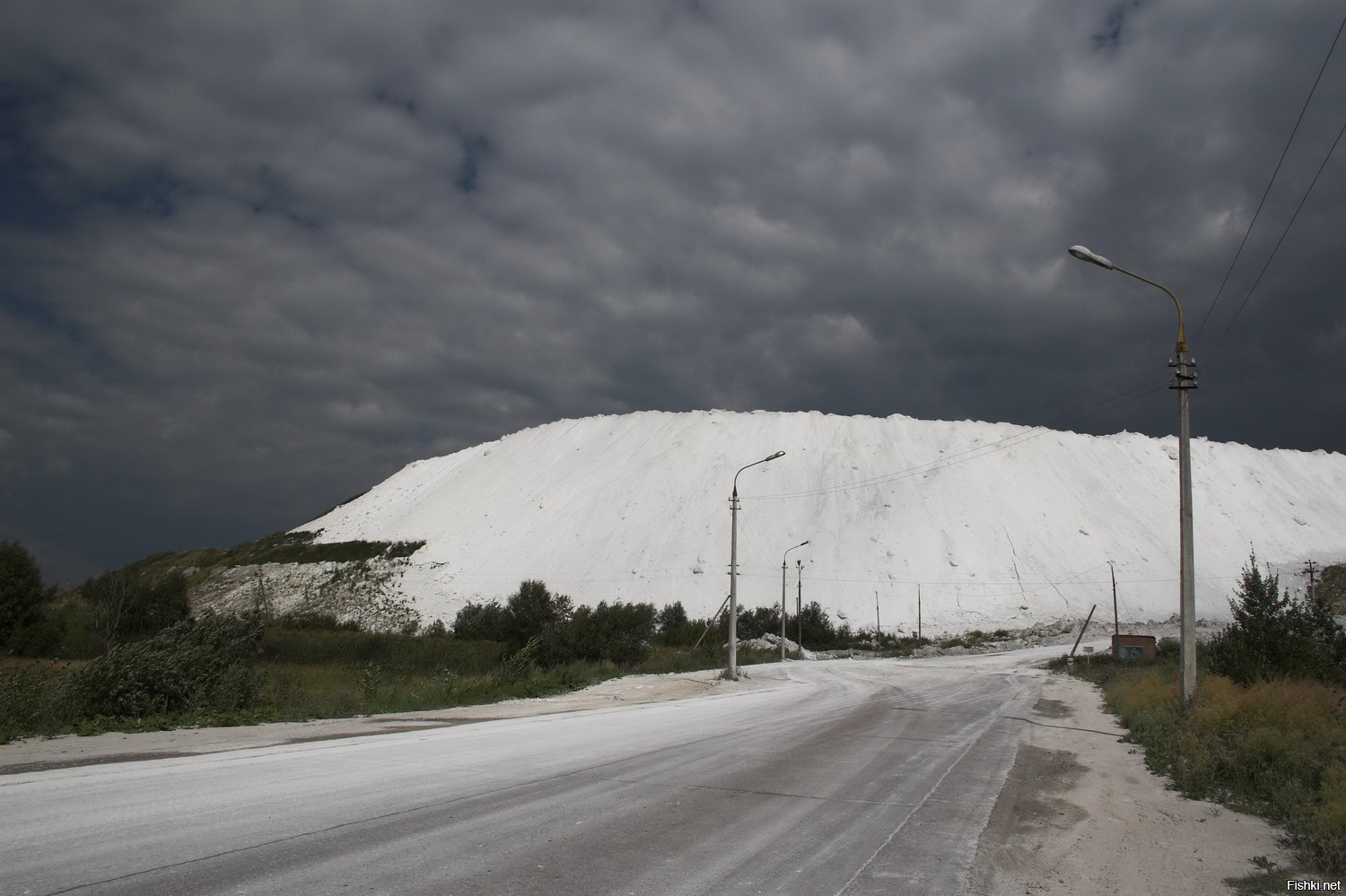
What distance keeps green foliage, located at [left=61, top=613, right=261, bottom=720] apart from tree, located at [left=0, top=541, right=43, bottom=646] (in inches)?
1149

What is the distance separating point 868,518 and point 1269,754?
2617 inches

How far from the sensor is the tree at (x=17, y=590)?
37.7 m

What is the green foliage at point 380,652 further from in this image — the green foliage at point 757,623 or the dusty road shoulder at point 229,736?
the green foliage at point 757,623

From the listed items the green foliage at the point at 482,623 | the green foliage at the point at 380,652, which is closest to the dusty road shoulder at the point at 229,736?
the green foliage at the point at 380,652

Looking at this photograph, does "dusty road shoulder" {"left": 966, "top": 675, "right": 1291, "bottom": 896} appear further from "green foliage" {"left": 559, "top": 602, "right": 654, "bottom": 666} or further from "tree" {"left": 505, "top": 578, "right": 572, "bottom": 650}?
"tree" {"left": 505, "top": 578, "right": 572, "bottom": 650}

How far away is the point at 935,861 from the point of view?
6.25 m

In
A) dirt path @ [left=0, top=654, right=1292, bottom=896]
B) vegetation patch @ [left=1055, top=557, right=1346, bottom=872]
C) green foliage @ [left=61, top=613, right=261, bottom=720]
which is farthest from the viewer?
green foliage @ [left=61, top=613, right=261, bottom=720]

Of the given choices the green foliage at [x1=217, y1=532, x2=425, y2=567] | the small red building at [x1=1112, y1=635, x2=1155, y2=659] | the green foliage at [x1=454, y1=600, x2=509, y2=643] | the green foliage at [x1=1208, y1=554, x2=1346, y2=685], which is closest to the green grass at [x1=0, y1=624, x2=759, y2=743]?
the green foliage at [x1=454, y1=600, x2=509, y2=643]

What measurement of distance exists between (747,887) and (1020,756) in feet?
29.7

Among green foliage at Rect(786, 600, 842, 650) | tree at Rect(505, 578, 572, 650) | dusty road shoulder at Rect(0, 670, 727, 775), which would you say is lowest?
green foliage at Rect(786, 600, 842, 650)

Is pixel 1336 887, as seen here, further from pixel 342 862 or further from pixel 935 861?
pixel 342 862

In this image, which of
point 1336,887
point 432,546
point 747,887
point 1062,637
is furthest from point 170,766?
point 432,546

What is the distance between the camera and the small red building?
40.5 metres

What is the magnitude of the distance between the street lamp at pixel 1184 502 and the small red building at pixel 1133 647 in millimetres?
28955
